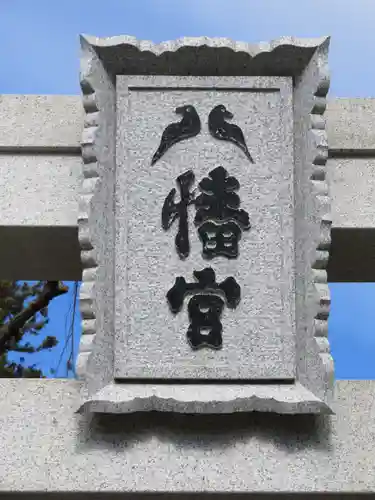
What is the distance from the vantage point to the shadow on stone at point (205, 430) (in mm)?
3838

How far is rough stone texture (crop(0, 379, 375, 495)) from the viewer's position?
3779 mm

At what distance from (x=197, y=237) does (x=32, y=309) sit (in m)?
3.09

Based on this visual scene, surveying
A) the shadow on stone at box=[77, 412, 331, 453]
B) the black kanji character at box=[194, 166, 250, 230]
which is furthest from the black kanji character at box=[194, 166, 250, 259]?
the shadow on stone at box=[77, 412, 331, 453]

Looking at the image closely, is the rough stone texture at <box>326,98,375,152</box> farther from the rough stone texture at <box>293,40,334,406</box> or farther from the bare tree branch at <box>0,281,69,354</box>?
the bare tree branch at <box>0,281,69,354</box>

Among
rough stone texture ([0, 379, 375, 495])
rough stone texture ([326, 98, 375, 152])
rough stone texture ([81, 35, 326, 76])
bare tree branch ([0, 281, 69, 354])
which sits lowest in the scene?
rough stone texture ([0, 379, 375, 495])

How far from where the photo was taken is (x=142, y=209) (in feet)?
13.2

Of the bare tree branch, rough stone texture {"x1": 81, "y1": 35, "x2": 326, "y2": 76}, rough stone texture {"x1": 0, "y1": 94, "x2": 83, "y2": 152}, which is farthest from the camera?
the bare tree branch

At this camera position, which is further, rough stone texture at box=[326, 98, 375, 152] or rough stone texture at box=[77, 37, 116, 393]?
rough stone texture at box=[326, 98, 375, 152]

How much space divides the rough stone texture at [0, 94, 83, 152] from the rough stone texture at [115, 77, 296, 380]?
300mm

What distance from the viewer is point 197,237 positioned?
157 inches

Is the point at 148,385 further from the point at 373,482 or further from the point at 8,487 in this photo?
the point at 373,482

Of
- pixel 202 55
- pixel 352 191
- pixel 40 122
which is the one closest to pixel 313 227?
pixel 352 191

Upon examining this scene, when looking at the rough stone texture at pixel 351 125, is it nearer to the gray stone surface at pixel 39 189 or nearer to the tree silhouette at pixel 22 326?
the gray stone surface at pixel 39 189

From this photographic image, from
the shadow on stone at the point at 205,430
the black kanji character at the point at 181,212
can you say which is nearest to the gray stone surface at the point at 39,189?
the black kanji character at the point at 181,212
